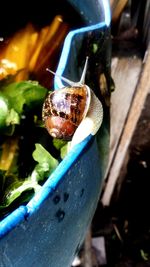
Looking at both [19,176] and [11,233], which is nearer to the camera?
[11,233]

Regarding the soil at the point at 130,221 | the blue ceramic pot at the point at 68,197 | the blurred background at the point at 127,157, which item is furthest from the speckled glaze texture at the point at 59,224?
the soil at the point at 130,221

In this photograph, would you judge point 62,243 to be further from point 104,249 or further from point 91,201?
point 104,249

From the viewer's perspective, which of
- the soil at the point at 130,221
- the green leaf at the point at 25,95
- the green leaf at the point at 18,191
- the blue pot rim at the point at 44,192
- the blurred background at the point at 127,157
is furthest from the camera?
A: the soil at the point at 130,221

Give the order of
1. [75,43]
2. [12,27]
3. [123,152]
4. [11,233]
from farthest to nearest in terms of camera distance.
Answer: [123,152]
[12,27]
[75,43]
[11,233]

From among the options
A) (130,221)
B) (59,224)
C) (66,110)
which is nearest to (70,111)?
(66,110)

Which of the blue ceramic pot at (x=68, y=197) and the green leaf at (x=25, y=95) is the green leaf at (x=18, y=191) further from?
the green leaf at (x=25, y=95)

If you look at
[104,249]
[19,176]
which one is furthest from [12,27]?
[104,249]

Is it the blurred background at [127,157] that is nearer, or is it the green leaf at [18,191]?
the green leaf at [18,191]
